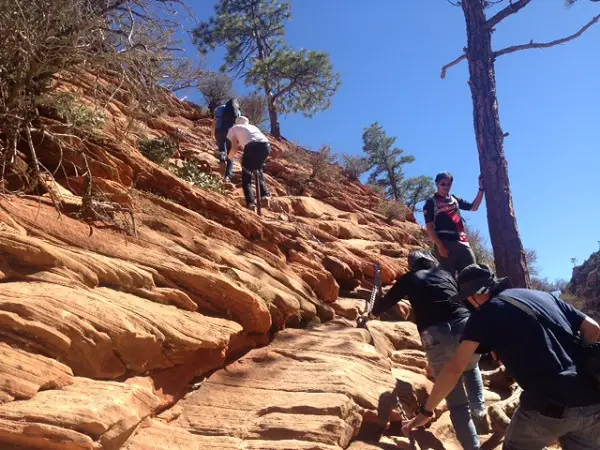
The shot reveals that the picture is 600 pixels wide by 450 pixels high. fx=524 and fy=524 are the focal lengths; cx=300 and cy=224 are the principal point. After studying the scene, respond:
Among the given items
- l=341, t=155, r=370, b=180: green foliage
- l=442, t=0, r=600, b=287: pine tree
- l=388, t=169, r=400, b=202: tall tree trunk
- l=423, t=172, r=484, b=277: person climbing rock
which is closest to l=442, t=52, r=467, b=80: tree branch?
l=442, t=0, r=600, b=287: pine tree

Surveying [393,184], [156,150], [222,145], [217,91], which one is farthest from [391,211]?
[393,184]

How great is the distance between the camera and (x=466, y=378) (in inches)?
175

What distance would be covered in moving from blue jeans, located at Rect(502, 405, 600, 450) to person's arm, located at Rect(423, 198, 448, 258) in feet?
12.8

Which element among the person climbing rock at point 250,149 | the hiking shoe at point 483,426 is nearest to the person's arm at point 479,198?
the person climbing rock at point 250,149

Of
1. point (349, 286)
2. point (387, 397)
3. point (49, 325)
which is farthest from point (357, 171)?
point (49, 325)

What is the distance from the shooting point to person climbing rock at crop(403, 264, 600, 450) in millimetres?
2750

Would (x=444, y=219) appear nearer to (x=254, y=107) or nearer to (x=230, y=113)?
(x=230, y=113)

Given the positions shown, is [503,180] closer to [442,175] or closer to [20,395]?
[442,175]

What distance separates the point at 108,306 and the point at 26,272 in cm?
65

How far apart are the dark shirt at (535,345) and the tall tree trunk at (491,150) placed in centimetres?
Answer: 412

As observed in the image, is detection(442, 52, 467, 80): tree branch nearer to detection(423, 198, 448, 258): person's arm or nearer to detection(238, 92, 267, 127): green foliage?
detection(423, 198, 448, 258): person's arm

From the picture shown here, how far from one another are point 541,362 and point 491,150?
5179 mm

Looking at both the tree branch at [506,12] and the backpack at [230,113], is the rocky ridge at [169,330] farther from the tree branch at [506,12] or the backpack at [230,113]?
the tree branch at [506,12]

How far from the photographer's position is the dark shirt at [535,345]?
2748 millimetres
